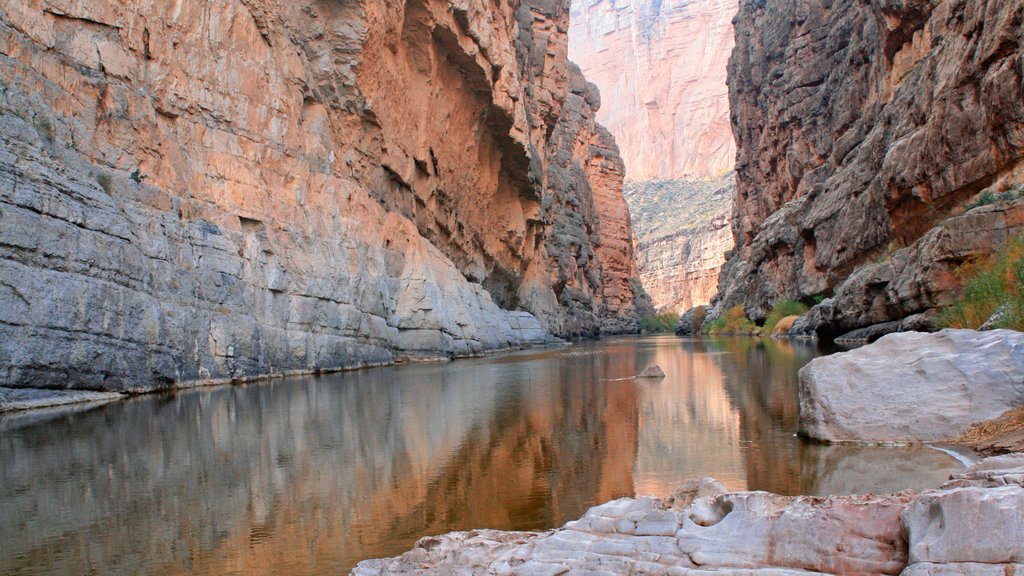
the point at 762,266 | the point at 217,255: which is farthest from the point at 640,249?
the point at 217,255

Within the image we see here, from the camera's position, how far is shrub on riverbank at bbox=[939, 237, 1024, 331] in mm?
13252

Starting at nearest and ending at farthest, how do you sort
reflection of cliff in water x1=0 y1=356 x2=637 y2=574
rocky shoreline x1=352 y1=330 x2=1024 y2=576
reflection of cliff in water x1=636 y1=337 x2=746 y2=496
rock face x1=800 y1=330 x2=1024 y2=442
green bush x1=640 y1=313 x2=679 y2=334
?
rocky shoreline x1=352 y1=330 x2=1024 y2=576, reflection of cliff in water x1=0 y1=356 x2=637 y2=574, reflection of cliff in water x1=636 y1=337 x2=746 y2=496, rock face x1=800 y1=330 x2=1024 y2=442, green bush x1=640 y1=313 x2=679 y2=334

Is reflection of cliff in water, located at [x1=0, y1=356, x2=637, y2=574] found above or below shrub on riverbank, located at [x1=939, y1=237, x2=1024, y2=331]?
below

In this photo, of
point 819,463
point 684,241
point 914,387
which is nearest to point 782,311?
point 914,387

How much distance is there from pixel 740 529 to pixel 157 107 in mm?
19665

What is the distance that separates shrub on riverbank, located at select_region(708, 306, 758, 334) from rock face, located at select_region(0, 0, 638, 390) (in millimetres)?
18757

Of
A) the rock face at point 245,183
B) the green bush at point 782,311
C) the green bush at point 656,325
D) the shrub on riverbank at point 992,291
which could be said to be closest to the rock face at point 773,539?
the shrub on riverbank at point 992,291

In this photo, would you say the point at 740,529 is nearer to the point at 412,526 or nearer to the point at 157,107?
the point at 412,526

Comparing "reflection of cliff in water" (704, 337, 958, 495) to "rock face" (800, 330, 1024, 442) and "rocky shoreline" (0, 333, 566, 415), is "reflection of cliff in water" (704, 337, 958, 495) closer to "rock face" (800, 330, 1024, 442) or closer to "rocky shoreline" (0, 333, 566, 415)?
"rock face" (800, 330, 1024, 442)

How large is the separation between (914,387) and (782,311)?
Answer: 39.2m

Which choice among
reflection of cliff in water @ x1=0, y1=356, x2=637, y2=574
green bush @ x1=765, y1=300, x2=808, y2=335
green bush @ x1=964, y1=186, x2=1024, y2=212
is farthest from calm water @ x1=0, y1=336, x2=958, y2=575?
green bush @ x1=765, y1=300, x2=808, y2=335

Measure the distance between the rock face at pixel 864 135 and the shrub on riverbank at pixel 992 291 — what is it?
1997 mm

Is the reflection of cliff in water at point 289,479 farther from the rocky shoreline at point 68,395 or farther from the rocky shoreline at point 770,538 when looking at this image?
the rocky shoreline at point 770,538

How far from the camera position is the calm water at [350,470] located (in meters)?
5.22
